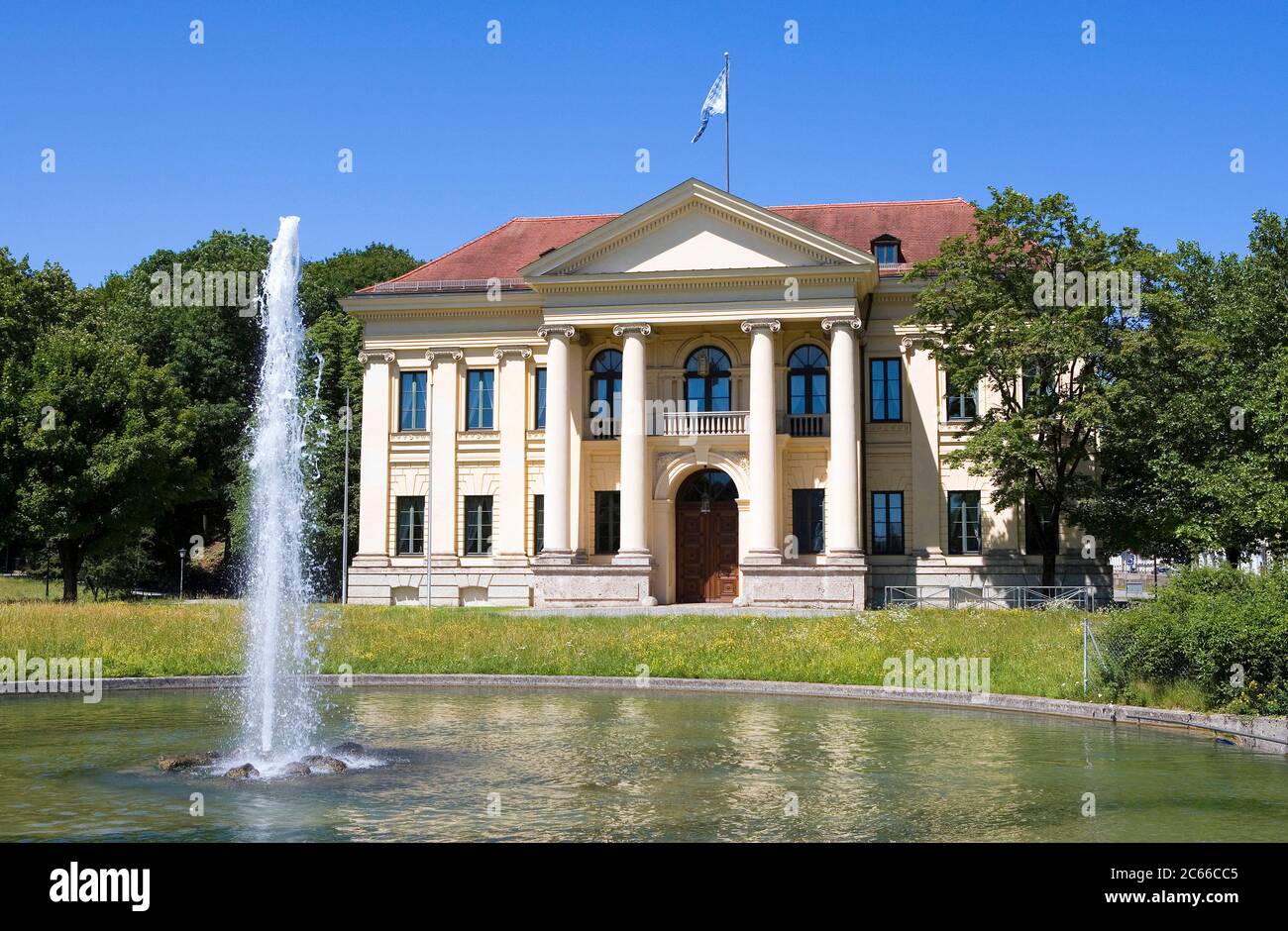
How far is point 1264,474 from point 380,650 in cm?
2234

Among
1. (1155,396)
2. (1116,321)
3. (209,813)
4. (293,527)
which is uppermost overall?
(1116,321)

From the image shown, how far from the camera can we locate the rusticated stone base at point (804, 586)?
4222 centimetres

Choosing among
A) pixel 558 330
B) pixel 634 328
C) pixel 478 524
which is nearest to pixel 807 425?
pixel 634 328

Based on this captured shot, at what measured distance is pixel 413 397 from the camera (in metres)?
50.2

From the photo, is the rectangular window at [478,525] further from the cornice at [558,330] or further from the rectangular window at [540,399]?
the cornice at [558,330]

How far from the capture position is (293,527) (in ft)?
61.2

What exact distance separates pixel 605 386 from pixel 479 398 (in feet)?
17.4

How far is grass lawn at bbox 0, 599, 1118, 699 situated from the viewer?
25500 mm

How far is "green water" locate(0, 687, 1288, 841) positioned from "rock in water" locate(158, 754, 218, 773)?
0.20m

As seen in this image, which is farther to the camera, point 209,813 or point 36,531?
point 36,531

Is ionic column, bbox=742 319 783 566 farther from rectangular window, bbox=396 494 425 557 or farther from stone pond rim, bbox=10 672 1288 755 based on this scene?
stone pond rim, bbox=10 672 1288 755
